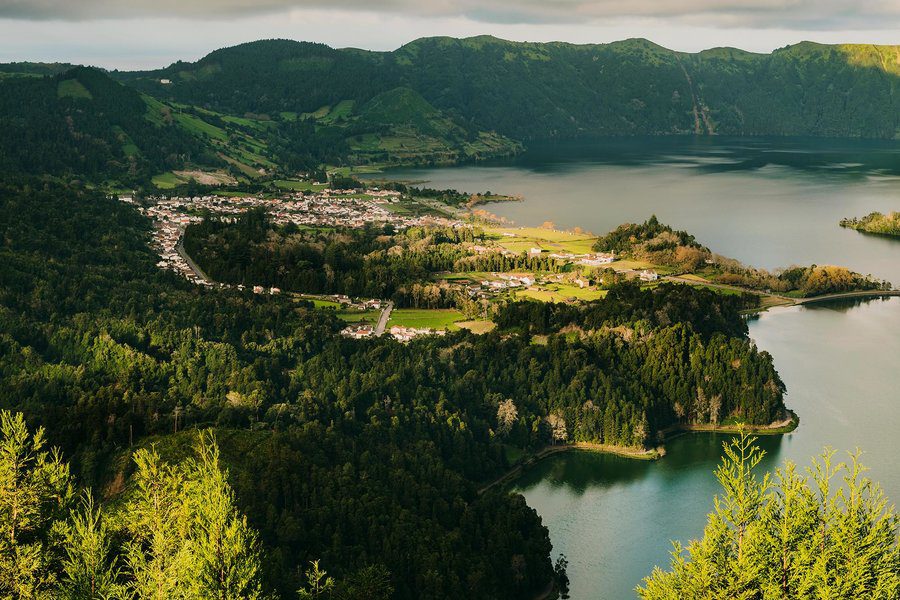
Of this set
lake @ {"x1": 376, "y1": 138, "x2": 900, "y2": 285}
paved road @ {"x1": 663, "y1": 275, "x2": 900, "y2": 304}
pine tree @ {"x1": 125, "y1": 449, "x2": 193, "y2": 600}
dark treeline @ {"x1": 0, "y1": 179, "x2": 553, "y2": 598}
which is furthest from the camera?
lake @ {"x1": 376, "y1": 138, "x2": 900, "y2": 285}

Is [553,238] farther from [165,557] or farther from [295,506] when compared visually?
[165,557]

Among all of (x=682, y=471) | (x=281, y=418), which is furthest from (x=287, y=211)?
(x=682, y=471)

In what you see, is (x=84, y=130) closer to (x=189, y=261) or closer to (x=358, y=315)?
(x=189, y=261)

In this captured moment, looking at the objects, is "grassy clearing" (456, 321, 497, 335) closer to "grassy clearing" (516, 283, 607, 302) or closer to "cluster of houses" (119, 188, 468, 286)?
"grassy clearing" (516, 283, 607, 302)

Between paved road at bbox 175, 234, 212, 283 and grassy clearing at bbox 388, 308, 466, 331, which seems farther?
paved road at bbox 175, 234, 212, 283

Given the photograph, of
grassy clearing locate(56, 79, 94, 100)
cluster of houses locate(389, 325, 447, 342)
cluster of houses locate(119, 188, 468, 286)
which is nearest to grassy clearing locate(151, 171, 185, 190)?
cluster of houses locate(119, 188, 468, 286)

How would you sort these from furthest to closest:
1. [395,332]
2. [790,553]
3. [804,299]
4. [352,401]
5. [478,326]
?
[804,299] < [478,326] < [395,332] < [352,401] < [790,553]

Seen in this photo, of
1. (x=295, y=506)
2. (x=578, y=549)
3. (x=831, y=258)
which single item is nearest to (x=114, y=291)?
(x=295, y=506)
